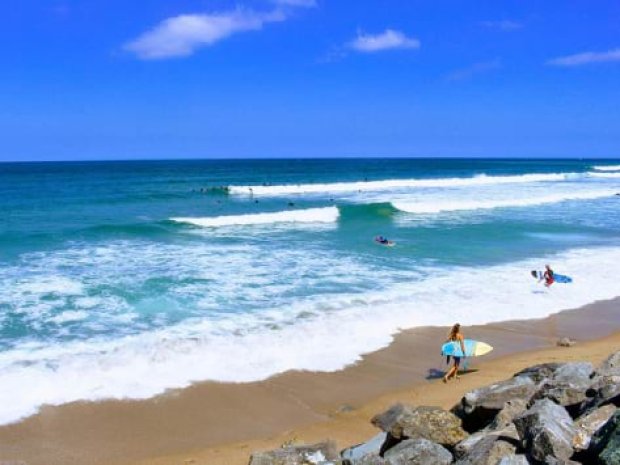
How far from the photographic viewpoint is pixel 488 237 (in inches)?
1082

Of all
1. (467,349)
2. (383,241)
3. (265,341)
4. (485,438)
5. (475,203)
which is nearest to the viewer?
(485,438)

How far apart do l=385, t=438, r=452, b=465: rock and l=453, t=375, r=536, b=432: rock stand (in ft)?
3.85

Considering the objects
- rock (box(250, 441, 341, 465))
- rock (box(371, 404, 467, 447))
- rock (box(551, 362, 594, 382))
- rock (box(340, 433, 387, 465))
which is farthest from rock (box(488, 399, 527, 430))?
rock (box(250, 441, 341, 465))

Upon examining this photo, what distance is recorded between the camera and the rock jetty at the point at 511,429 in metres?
5.78

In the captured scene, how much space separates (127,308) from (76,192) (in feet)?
147

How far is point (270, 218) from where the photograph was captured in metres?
36.3

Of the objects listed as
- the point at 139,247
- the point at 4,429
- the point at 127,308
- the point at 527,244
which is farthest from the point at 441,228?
the point at 4,429

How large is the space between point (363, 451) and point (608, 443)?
308cm

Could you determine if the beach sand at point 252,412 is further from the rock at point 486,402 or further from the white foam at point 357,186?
the white foam at point 357,186

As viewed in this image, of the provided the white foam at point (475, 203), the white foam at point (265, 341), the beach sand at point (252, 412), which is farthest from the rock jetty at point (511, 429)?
the white foam at point (475, 203)

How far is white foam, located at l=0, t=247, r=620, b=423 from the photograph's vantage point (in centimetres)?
1067

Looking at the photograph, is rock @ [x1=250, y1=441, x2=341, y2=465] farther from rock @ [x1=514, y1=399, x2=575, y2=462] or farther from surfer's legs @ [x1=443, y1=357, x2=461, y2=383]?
surfer's legs @ [x1=443, y1=357, x2=461, y2=383]

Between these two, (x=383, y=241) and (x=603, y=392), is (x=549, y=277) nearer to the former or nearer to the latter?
(x=383, y=241)

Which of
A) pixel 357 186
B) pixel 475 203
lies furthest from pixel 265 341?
pixel 357 186
